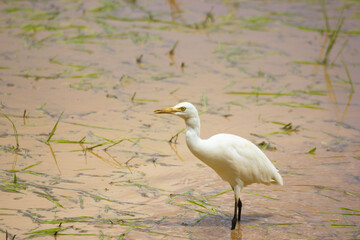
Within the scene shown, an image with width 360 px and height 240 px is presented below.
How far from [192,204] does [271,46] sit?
5666mm

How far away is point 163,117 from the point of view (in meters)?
6.76

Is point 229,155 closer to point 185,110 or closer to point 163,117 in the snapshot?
point 185,110

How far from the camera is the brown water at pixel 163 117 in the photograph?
180 inches

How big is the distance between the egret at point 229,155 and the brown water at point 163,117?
380 mm

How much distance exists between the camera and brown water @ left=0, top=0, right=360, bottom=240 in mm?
4562

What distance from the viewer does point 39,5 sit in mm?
11031

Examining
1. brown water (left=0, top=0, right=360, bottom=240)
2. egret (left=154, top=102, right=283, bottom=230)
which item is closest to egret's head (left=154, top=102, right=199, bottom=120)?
egret (left=154, top=102, right=283, bottom=230)

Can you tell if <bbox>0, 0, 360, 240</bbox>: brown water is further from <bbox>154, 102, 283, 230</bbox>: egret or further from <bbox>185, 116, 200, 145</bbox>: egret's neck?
<bbox>185, 116, 200, 145</bbox>: egret's neck

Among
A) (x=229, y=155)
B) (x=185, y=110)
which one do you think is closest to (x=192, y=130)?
(x=185, y=110)

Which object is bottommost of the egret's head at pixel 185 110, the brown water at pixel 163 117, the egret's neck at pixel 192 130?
the brown water at pixel 163 117

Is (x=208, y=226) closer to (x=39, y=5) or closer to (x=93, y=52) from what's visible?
(x=93, y=52)

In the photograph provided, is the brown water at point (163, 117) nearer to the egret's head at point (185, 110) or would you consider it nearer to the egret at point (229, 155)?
the egret at point (229, 155)

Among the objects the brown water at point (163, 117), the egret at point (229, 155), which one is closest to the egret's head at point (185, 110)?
the egret at point (229, 155)

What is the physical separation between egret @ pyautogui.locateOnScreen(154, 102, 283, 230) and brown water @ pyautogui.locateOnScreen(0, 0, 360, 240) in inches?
15.0
